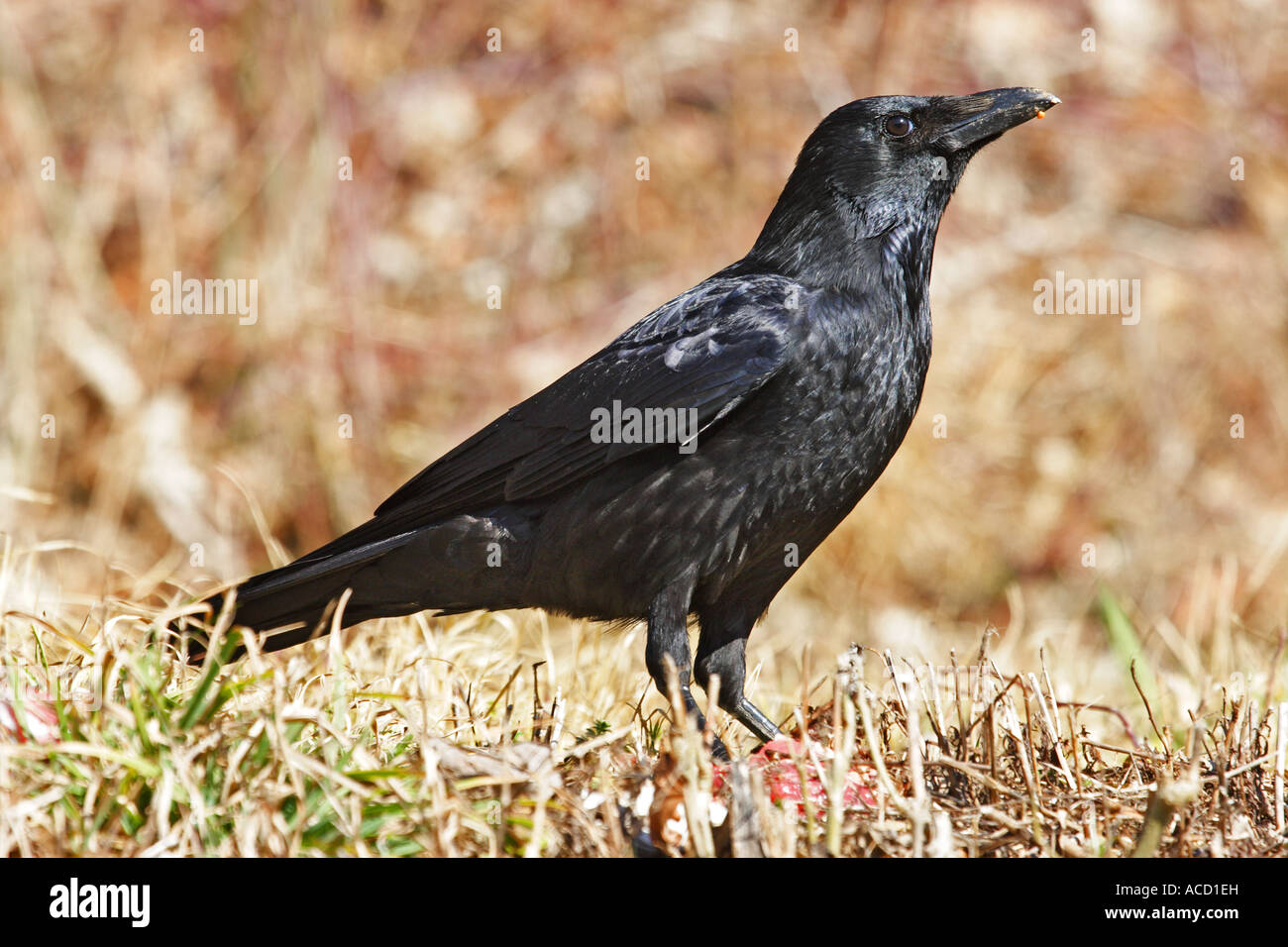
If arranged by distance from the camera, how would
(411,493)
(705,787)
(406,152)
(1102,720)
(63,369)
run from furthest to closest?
1. (406,152)
2. (63,369)
3. (1102,720)
4. (411,493)
5. (705,787)

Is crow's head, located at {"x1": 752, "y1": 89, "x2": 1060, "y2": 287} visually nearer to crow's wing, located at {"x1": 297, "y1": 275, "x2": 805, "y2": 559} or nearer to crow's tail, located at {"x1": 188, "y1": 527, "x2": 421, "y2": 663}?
crow's wing, located at {"x1": 297, "y1": 275, "x2": 805, "y2": 559}

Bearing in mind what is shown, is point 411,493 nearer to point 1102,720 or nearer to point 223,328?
point 1102,720

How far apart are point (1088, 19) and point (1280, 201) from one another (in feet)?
5.39

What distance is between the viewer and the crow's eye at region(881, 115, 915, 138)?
11.2ft

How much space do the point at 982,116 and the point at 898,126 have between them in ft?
0.71

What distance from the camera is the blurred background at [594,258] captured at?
21.9 feet

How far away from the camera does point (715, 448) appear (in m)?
3.08

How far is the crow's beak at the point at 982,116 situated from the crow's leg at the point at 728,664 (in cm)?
138

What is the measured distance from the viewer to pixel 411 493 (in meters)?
3.47

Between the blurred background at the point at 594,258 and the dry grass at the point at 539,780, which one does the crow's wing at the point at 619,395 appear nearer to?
the dry grass at the point at 539,780

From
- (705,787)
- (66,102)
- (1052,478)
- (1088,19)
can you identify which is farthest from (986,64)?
(705,787)

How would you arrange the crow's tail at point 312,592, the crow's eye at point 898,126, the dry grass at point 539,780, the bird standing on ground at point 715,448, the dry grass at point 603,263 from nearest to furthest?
the dry grass at point 539,780, the bird standing on ground at point 715,448, the crow's tail at point 312,592, the crow's eye at point 898,126, the dry grass at point 603,263

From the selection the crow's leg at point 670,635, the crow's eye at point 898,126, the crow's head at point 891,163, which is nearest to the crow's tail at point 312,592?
the crow's leg at point 670,635

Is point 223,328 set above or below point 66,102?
below
